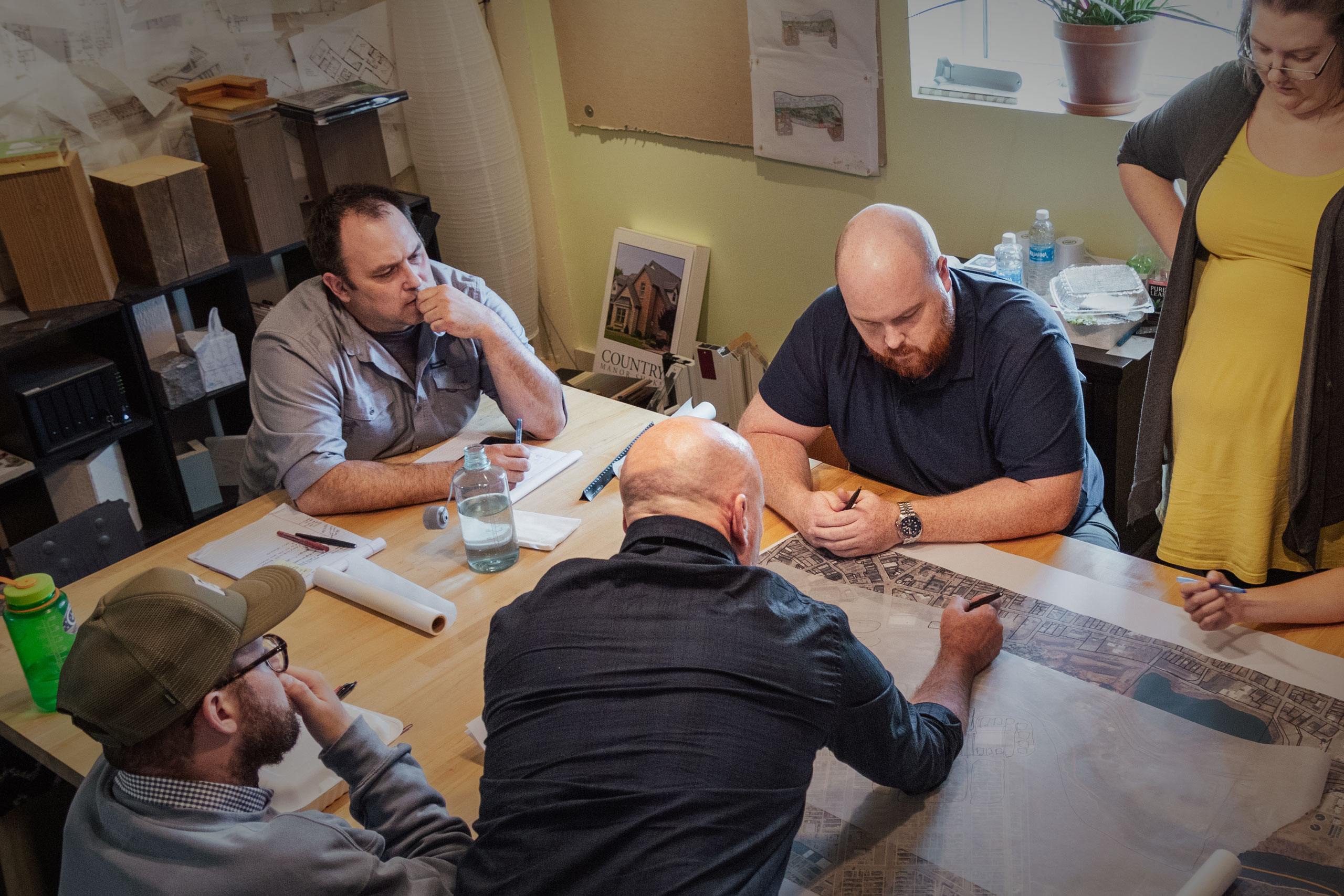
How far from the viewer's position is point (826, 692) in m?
1.15

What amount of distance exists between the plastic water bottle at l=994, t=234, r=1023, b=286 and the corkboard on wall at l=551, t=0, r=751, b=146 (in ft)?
3.21

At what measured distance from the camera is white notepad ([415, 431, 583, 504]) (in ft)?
6.88

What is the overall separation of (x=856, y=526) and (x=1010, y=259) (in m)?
1.30

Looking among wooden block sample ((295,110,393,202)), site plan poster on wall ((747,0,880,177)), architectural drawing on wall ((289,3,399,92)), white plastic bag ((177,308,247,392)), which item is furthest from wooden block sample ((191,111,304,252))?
site plan poster on wall ((747,0,880,177))

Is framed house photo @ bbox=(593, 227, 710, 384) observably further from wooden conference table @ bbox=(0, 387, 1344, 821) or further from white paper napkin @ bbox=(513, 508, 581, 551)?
white paper napkin @ bbox=(513, 508, 581, 551)

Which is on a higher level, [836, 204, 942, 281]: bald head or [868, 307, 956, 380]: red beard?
[836, 204, 942, 281]: bald head

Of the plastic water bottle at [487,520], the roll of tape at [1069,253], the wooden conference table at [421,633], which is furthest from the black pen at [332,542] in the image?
the roll of tape at [1069,253]

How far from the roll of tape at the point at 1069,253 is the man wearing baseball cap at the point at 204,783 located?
6.87 feet

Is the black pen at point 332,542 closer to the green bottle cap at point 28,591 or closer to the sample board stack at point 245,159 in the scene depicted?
the green bottle cap at point 28,591

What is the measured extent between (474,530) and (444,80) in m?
2.26

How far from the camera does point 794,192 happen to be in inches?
132

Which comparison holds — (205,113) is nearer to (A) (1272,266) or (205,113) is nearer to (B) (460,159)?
(B) (460,159)

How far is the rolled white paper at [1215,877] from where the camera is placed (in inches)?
42.4

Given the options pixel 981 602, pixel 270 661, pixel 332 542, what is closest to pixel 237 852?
pixel 270 661
